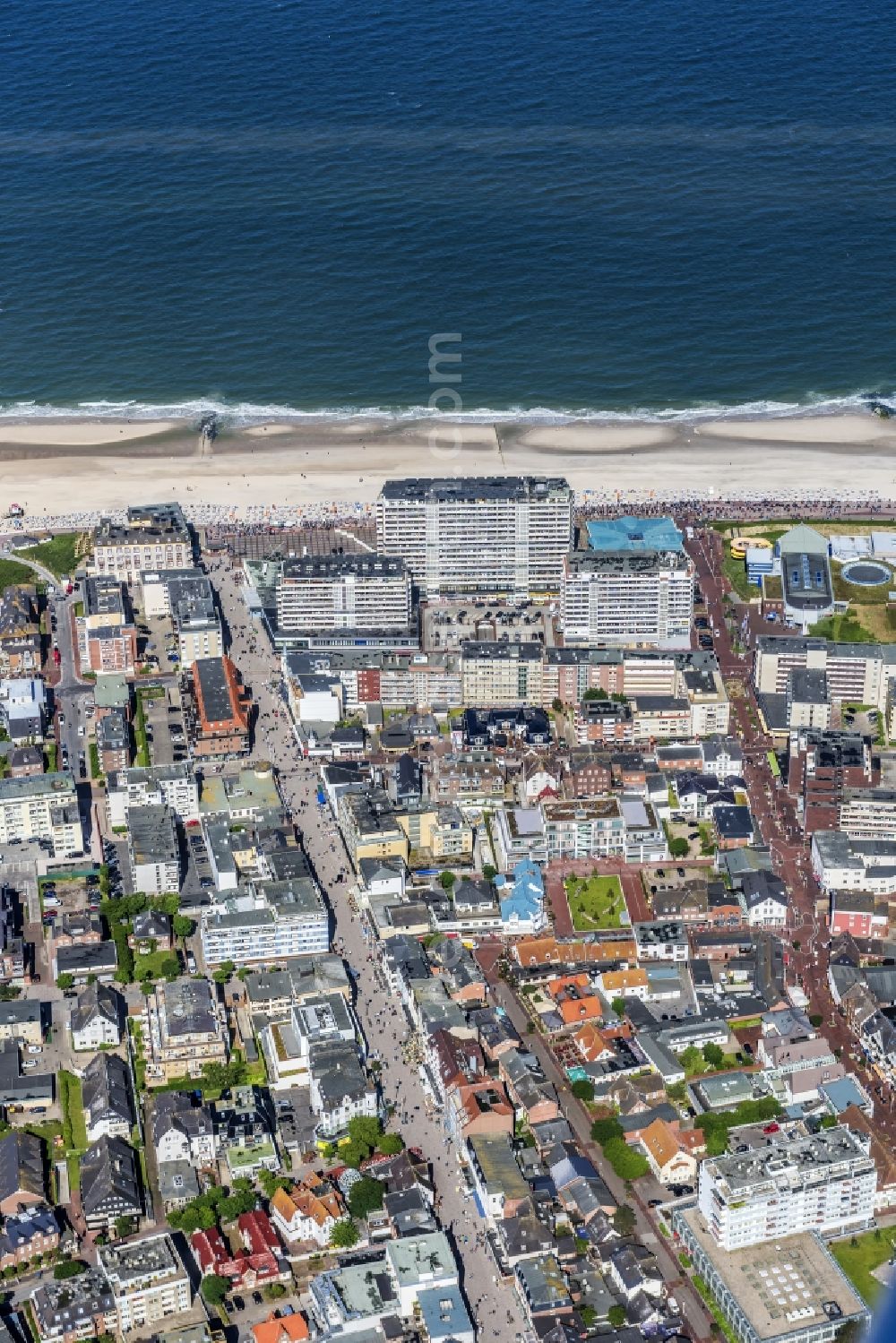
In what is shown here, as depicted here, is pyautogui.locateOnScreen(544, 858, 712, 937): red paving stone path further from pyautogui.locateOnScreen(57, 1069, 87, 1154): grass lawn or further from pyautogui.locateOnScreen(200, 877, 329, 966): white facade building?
pyautogui.locateOnScreen(57, 1069, 87, 1154): grass lawn

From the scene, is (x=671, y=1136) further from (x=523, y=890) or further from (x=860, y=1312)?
(x=523, y=890)

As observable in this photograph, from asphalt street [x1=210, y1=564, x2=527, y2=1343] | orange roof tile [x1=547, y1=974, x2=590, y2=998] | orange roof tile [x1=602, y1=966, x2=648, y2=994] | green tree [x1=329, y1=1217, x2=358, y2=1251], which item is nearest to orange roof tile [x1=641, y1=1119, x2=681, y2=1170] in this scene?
asphalt street [x1=210, y1=564, x2=527, y2=1343]

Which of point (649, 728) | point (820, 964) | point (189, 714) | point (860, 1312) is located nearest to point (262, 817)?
point (189, 714)

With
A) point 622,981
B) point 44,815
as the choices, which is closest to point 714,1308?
point 622,981

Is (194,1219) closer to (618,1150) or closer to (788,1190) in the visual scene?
(618,1150)

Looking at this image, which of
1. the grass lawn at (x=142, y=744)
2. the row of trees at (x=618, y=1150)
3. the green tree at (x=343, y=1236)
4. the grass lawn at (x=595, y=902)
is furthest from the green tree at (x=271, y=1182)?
the grass lawn at (x=142, y=744)

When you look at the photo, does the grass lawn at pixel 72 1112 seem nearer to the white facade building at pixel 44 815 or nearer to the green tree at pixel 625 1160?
the white facade building at pixel 44 815
